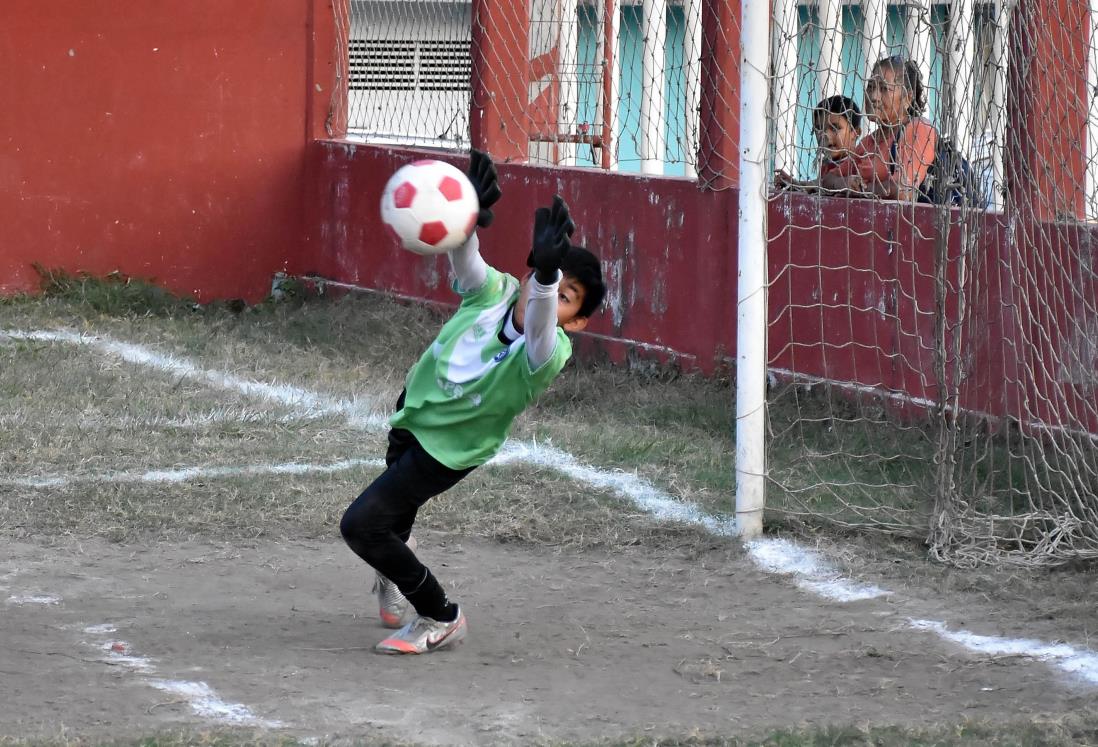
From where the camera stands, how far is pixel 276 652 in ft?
15.0

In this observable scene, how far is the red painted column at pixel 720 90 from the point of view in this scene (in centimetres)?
816

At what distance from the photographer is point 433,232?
437 cm

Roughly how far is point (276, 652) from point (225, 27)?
7.94m

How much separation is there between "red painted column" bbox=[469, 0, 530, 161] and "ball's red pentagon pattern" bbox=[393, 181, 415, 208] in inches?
223

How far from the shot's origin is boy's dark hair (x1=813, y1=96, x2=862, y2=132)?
22.8ft

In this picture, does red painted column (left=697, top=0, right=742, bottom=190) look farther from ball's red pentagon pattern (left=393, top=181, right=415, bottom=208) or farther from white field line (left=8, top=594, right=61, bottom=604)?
white field line (left=8, top=594, right=61, bottom=604)

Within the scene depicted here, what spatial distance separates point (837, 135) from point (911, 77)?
54cm

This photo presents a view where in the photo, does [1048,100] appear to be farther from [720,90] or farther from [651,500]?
[720,90]

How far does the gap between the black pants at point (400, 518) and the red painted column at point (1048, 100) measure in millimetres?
2820

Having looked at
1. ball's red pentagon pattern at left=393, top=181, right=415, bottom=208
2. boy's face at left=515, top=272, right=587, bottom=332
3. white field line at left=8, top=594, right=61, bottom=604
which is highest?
ball's red pentagon pattern at left=393, top=181, right=415, bottom=208

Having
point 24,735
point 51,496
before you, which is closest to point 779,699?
point 24,735

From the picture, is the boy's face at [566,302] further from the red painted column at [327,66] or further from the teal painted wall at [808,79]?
the red painted column at [327,66]

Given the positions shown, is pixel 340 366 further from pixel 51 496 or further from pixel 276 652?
pixel 276 652

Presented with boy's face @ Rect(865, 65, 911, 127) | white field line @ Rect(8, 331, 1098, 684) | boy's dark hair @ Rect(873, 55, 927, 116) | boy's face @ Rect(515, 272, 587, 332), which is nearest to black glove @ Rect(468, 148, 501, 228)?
boy's face @ Rect(515, 272, 587, 332)
